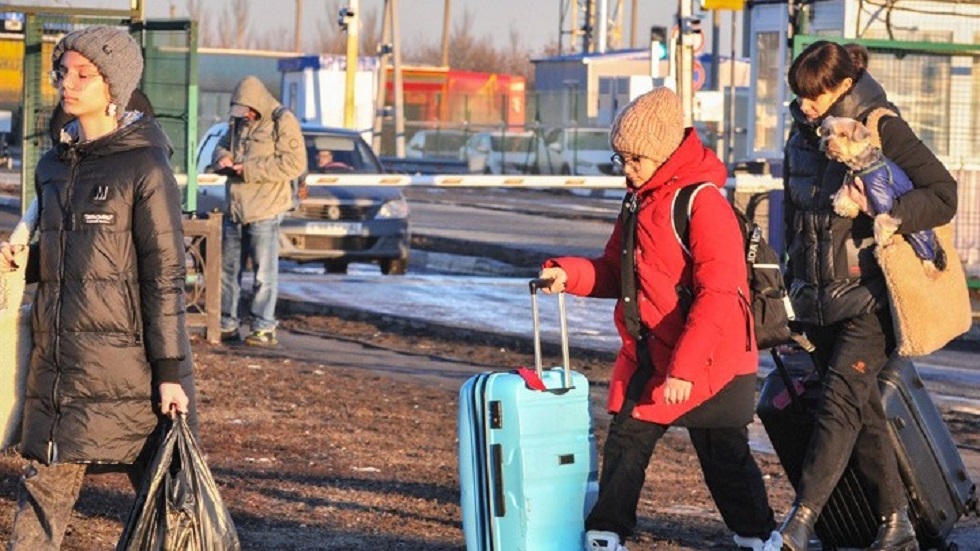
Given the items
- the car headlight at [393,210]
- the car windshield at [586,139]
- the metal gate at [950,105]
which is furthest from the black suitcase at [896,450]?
the car windshield at [586,139]

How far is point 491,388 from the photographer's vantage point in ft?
19.1

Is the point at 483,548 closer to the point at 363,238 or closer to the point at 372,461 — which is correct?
the point at 372,461

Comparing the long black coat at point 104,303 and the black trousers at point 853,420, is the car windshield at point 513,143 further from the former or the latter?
the long black coat at point 104,303

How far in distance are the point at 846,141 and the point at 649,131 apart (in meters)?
1.02

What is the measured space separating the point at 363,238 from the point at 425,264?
4.52 meters

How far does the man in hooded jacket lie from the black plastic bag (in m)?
7.77

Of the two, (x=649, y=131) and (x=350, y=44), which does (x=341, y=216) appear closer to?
(x=649, y=131)

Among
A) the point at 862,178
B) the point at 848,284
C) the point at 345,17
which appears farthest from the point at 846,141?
the point at 345,17

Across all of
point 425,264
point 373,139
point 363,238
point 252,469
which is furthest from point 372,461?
point 373,139

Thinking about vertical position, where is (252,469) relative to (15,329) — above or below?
below

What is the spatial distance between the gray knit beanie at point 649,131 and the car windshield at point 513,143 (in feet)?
148

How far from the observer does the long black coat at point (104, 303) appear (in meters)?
5.36

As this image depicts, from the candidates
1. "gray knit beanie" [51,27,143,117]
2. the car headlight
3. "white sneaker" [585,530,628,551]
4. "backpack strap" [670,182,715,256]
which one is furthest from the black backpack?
the car headlight

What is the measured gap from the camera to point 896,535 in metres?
6.84
